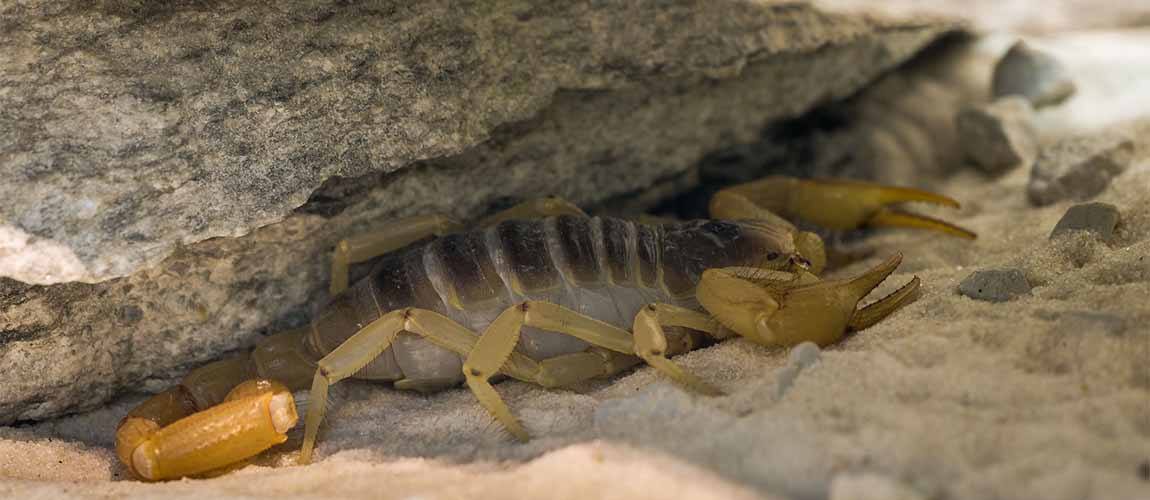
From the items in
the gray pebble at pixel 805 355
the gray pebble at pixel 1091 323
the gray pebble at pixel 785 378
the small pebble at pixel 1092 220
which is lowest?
the gray pebble at pixel 785 378

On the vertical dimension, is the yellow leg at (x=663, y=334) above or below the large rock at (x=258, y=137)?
below

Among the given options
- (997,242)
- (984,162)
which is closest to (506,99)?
(997,242)

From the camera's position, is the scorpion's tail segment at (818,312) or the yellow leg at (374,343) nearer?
the scorpion's tail segment at (818,312)

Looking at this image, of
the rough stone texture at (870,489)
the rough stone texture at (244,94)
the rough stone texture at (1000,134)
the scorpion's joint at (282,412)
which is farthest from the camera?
the rough stone texture at (1000,134)

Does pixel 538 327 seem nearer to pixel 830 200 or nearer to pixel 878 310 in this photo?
pixel 878 310

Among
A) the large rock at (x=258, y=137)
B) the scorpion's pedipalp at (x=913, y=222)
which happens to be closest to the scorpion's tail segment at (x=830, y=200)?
the scorpion's pedipalp at (x=913, y=222)

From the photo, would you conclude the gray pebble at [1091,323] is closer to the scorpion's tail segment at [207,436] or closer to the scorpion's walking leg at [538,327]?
the scorpion's walking leg at [538,327]
